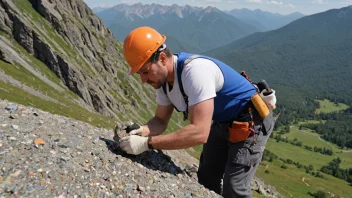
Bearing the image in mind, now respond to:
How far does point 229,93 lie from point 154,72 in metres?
2.26

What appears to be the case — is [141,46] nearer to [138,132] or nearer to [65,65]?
[138,132]

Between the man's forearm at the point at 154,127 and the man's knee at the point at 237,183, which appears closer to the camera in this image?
the man's knee at the point at 237,183

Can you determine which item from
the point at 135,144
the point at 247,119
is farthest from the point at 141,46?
the point at 247,119

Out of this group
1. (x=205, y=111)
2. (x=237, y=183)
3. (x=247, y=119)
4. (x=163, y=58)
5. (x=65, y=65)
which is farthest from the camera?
(x=65, y=65)

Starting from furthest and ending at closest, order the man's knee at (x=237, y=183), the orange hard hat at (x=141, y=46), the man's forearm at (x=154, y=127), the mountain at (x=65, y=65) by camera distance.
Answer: the mountain at (x=65, y=65) < the man's forearm at (x=154, y=127) < the man's knee at (x=237, y=183) < the orange hard hat at (x=141, y=46)

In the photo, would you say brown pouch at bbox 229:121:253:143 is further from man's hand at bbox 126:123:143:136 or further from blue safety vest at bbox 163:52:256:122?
man's hand at bbox 126:123:143:136

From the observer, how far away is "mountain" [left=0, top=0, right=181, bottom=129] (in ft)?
212

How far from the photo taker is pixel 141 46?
823 cm

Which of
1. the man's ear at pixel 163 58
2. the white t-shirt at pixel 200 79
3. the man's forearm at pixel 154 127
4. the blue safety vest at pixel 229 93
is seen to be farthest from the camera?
the man's forearm at pixel 154 127

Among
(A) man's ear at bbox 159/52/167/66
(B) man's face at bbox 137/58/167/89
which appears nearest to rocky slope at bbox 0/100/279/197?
(B) man's face at bbox 137/58/167/89

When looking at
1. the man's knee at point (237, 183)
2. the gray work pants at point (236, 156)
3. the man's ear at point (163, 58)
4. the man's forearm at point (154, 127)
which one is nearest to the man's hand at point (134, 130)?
the man's forearm at point (154, 127)

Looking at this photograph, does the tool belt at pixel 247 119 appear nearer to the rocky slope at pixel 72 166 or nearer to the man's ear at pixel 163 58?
the rocky slope at pixel 72 166

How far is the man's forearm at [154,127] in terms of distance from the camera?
10.6 metres

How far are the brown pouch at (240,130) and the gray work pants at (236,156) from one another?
0.79 ft
